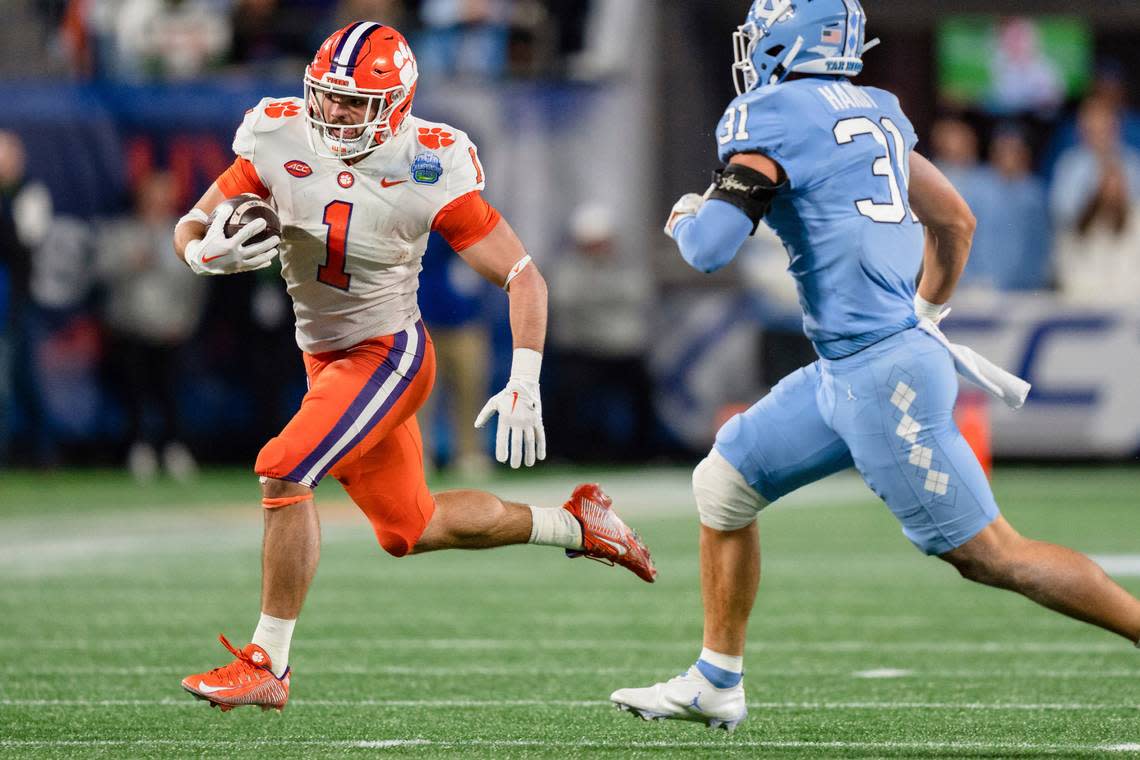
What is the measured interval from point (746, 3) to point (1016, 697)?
8.56 metres

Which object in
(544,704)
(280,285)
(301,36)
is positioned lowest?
(280,285)

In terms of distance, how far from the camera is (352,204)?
4.45 meters

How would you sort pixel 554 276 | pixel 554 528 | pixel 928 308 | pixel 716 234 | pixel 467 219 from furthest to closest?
pixel 554 276 → pixel 554 528 → pixel 467 219 → pixel 928 308 → pixel 716 234

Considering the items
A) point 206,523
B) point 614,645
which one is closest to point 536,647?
point 614,645

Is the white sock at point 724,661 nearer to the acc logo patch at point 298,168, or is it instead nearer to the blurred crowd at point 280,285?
the acc logo patch at point 298,168

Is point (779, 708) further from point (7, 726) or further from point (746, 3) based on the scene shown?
A: point (746, 3)

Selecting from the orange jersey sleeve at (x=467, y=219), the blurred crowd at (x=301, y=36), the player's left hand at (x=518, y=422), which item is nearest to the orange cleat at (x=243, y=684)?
the player's left hand at (x=518, y=422)

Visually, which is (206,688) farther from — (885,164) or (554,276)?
(554,276)

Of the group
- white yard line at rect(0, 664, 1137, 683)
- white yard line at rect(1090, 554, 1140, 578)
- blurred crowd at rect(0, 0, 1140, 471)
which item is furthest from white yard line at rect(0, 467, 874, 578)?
white yard line at rect(1090, 554, 1140, 578)

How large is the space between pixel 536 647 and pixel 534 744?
4.82 feet

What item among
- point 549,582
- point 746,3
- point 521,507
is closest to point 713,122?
point 746,3

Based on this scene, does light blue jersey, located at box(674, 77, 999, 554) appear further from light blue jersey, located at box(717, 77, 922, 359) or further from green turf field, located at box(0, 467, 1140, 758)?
green turf field, located at box(0, 467, 1140, 758)

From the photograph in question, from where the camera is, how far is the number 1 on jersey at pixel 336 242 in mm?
4449

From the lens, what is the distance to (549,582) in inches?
279
